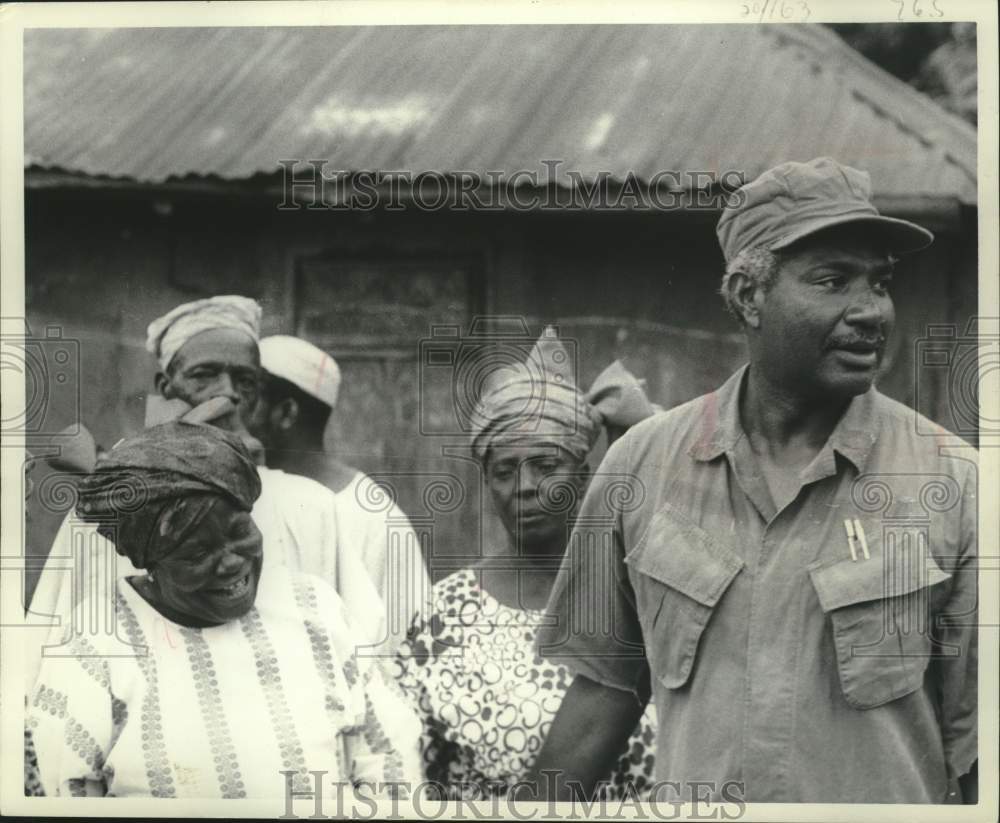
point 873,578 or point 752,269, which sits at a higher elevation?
point 752,269

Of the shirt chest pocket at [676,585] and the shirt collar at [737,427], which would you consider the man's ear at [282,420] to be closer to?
the shirt chest pocket at [676,585]

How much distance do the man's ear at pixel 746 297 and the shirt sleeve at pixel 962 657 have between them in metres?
0.86

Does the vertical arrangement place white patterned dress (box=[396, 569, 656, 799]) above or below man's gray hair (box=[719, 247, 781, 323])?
below

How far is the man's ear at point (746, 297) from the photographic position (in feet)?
14.5

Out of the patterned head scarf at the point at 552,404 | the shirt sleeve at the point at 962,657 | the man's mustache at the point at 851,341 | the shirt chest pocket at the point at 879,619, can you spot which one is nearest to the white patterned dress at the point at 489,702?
the patterned head scarf at the point at 552,404

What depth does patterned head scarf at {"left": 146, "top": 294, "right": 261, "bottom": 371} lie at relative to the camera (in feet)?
15.2

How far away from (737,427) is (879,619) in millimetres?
740

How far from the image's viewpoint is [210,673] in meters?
4.53

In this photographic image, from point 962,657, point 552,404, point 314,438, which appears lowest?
point 962,657

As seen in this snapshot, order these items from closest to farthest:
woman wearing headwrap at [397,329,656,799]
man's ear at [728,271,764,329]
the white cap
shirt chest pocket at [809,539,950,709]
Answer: shirt chest pocket at [809,539,950,709], man's ear at [728,271,764,329], woman wearing headwrap at [397,329,656,799], the white cap

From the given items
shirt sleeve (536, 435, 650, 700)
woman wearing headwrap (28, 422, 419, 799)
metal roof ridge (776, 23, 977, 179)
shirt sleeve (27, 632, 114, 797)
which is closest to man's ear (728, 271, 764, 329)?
shirt sleeve (536, 435, 650, 700)

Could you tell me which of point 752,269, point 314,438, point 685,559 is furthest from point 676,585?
point 314,438

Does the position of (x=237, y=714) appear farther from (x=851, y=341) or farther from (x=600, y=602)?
(x=851, y=341)

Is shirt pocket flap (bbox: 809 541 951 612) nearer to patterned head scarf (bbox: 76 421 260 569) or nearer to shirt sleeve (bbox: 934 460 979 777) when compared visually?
shirt sleeve (bbox: 934 460 979 777)
